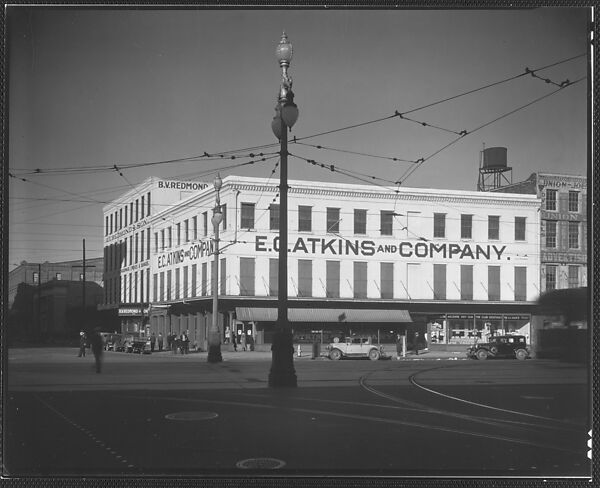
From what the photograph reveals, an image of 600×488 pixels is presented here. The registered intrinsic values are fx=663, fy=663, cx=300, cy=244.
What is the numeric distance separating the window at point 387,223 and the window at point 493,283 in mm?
2134

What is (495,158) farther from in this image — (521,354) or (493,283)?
(521,354)

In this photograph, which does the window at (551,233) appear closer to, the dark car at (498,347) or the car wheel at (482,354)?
the dark car at (498,347)

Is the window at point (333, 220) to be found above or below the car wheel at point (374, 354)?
above

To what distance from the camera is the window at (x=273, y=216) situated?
1355cm

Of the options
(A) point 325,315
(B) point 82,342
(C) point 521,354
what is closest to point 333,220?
(A) point 325,315

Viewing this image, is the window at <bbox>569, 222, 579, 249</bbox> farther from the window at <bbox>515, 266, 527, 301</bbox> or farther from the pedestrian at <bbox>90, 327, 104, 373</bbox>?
the pedestrian at <bbox>90, 327, 104, 373</bbox>

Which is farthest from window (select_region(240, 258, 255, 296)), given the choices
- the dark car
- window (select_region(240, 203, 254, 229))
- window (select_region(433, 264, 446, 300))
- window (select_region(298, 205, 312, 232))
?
the dark car

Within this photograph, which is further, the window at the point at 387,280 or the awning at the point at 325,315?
the awning at the point at 325,315

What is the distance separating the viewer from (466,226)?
13375 millimetres

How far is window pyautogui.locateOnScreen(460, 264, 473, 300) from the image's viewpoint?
13.3m

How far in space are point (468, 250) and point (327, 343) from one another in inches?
183

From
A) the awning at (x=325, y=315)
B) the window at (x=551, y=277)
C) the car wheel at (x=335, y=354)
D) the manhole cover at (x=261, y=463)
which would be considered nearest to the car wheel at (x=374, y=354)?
the car wheel at (x=335, y=354)

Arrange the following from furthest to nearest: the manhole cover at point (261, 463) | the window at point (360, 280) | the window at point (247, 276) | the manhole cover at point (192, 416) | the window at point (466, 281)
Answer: the window at point (247, 276) → the window at point (466, 281) → the window at point (360, 280) → the manhole cover at point (192, 416) → the manhole cover at point (261, 463)

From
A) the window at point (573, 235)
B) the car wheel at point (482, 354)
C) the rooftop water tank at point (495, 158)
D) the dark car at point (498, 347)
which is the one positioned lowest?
the car wheel at point (482, 354)
